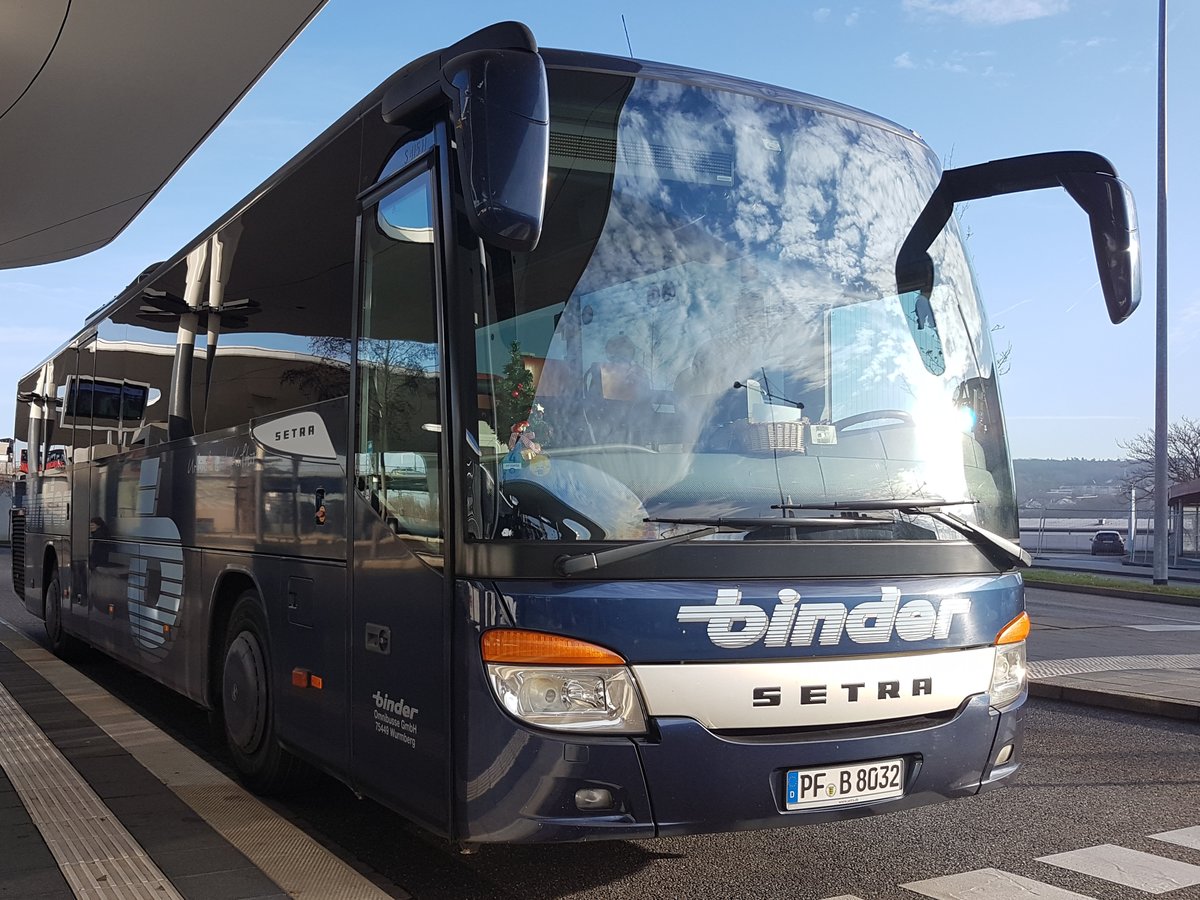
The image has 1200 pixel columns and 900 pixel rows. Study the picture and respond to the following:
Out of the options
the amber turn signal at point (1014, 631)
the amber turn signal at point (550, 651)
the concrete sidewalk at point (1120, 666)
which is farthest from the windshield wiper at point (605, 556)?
the concrete sidewalk at point (1120, 666)

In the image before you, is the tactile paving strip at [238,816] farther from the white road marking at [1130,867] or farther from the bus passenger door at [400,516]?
the white road marking at [1130,867]

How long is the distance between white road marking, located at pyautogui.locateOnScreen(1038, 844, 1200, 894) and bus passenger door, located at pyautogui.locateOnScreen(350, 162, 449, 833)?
8.79 feet

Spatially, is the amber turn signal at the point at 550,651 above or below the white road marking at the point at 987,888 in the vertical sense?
above

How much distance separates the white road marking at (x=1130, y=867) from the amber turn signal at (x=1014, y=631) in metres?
1.03

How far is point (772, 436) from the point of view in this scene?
13.3ft

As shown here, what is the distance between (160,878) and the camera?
14.4 ft

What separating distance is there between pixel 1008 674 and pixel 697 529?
1.49 metres

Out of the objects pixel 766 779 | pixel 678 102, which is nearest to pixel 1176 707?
pixel 766 779

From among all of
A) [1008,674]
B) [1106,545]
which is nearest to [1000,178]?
[1008,674]

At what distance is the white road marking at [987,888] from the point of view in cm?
430

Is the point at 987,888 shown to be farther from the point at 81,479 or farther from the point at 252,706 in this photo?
the point at 81,479

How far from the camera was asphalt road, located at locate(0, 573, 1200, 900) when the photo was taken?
14.6 ft

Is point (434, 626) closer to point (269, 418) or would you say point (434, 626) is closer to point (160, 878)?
point (160, 878)

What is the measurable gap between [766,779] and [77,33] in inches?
696
